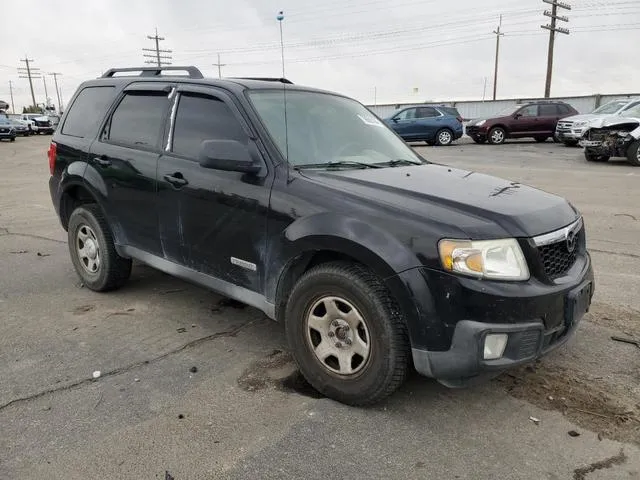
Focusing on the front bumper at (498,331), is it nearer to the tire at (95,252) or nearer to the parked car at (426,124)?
the tire at (95,252)

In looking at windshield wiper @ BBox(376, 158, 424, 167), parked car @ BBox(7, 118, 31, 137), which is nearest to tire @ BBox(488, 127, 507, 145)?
windshield wiper @ BBox(376, 158, 424, 167)

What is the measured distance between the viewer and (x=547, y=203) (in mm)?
3217

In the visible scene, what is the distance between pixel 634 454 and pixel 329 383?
1534 millimetres

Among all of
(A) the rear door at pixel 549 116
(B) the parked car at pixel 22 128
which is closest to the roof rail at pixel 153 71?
(A) the rear door at pixel 549 116

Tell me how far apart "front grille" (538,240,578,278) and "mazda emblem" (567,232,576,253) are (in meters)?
0.02

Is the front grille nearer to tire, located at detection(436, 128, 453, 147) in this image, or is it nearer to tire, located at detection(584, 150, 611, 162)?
tire, located at detection(584, 150, 611, 162)

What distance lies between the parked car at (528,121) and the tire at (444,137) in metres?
1.50

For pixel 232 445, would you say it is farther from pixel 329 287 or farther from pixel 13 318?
pixel 13 318

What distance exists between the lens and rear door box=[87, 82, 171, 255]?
162 inches

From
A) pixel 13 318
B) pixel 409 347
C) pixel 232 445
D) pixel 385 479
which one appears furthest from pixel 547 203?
pixel 13 318

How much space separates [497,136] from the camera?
2400 centimetres

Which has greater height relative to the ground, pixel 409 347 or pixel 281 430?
pixel 409 347

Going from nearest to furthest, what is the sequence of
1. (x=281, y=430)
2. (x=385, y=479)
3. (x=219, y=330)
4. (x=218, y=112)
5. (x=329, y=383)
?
(x=385, y=479), (x=281, y=430), (x=329, y=383), (x=218, y=112), (x=219, y=330)

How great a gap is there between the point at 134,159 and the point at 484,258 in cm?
281
